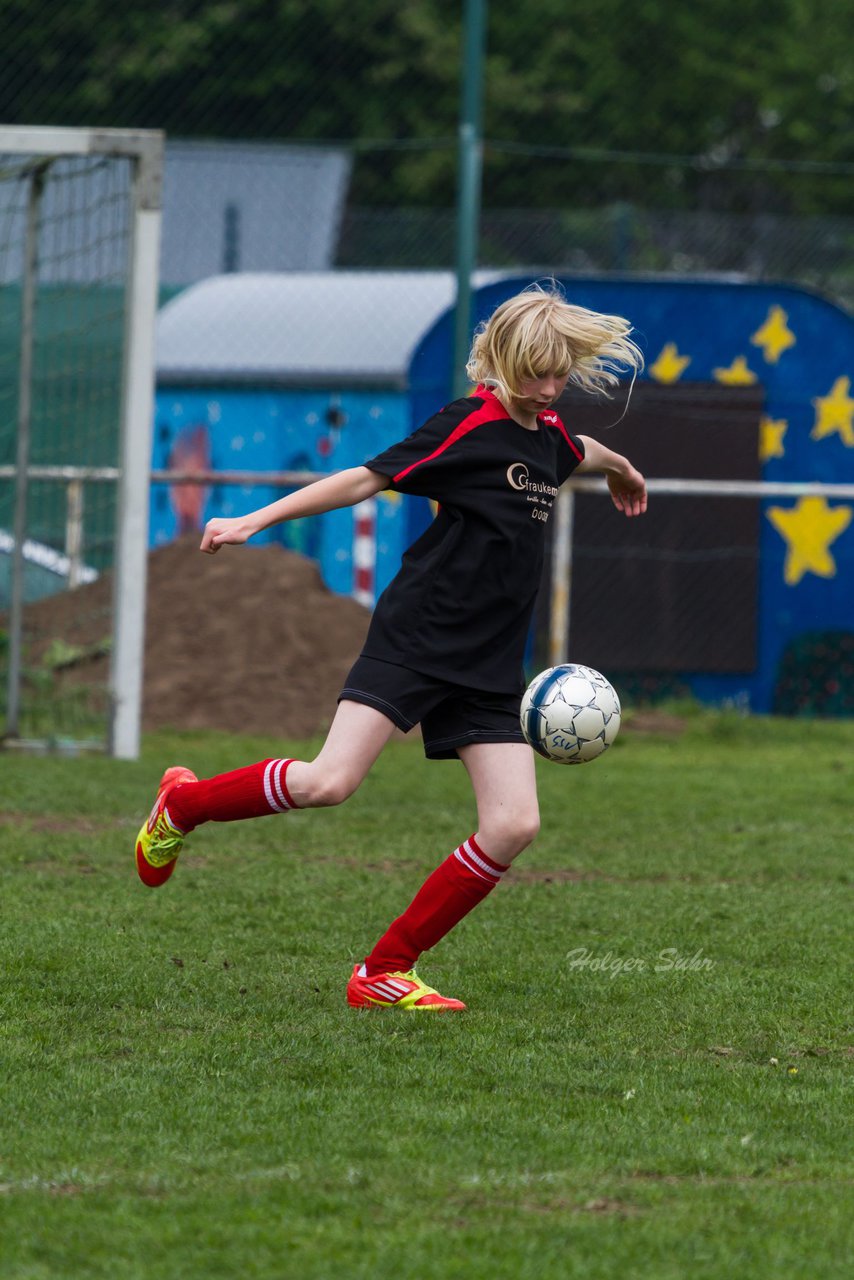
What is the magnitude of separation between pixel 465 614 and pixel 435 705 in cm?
24

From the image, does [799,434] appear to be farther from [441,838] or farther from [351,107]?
[351,107]

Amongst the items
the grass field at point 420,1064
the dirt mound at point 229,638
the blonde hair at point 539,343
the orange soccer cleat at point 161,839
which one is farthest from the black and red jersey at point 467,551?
the dirt mound at point 229,638

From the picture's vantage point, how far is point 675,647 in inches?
548

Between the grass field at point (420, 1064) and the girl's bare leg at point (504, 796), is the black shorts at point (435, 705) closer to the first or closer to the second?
the girl's bare leg at point (504, 796)

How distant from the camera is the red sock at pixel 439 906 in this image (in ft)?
16.0

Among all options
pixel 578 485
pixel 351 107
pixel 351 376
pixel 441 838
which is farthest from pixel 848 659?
pixel 351 107

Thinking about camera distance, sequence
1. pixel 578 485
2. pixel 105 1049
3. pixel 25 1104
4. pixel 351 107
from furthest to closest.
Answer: pixel 351 107
pixel 578 485
pixel 105 1049
pixel 25 1104

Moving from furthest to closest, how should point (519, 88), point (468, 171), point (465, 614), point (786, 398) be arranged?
point (519, 88), point (786, 398), point (468, 171), point (465, 614)

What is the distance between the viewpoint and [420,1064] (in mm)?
4297

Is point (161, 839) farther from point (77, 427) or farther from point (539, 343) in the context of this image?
point (77, 427)

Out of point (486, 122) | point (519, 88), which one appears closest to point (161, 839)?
point (519, 88)

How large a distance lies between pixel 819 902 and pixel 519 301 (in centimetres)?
281

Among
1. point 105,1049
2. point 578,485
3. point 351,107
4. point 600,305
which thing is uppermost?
point 351,107

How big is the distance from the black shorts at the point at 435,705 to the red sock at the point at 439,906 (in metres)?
0.27
